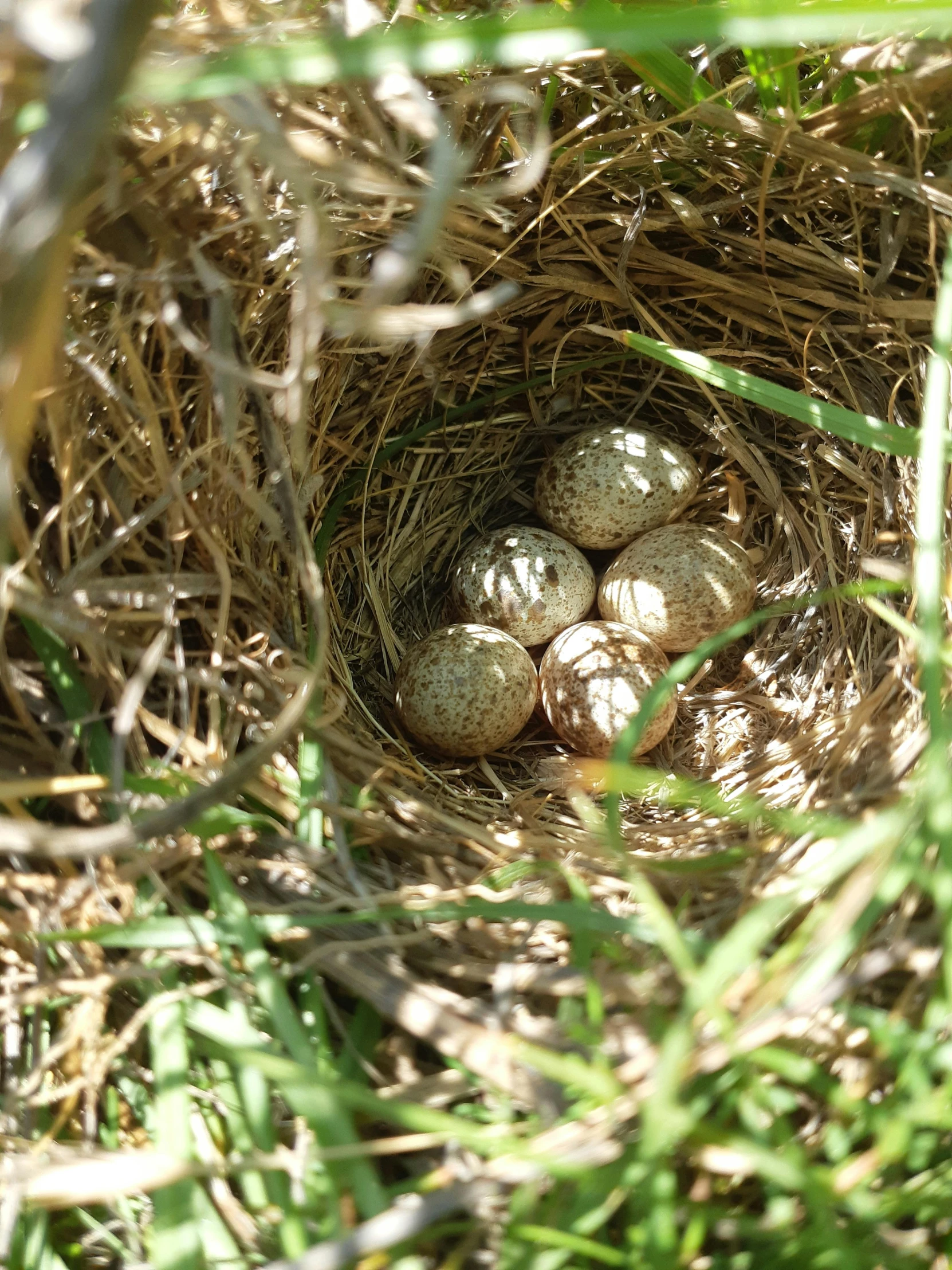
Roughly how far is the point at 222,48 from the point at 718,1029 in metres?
0.93

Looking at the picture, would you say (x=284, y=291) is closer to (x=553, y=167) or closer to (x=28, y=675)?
(x=553, y=167)

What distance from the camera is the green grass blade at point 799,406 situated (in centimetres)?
99

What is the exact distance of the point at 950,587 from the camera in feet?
3.25

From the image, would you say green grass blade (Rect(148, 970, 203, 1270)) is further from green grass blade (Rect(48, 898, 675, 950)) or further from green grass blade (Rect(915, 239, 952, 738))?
green grass blade (Rect(915, 239, 952, 738))

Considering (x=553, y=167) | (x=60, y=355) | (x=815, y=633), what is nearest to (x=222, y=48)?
(x=60, y=355)

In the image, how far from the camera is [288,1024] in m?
0.74

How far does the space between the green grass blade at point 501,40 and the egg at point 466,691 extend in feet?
2.65

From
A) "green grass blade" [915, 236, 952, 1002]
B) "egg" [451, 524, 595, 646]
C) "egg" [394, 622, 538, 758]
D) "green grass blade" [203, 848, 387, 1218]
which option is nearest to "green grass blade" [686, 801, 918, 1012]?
"green grass blade" [915, 236, 952, 1002]

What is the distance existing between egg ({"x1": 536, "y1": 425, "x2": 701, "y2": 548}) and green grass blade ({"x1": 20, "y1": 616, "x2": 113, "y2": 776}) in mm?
876

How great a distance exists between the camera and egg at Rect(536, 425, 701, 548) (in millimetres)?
1501

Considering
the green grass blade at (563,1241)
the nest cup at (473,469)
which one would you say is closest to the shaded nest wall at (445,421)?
the nest cup at (473,469)

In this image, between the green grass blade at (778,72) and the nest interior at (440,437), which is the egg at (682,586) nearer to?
the nest interior at (440,437)

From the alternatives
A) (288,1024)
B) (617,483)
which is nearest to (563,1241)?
(288,1024)

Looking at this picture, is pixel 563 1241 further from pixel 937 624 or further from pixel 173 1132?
pixel 937 624
